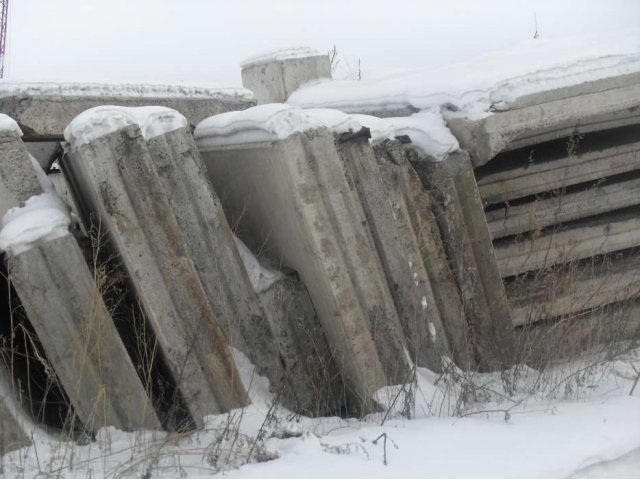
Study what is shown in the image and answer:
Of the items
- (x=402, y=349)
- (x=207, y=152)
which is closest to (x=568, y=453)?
(x=402, y=349)

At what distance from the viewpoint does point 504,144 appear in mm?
3834

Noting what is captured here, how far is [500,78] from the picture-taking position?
4.02m

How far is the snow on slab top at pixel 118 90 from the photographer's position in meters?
3.60

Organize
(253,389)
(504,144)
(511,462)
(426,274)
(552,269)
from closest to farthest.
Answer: (511,462), (253,389), (426,274), (504,144), (552,269)

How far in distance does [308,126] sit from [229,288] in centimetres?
83

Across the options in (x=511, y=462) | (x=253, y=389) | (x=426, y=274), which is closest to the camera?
(x=511, y=462)

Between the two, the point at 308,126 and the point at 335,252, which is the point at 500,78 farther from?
the point at 335,252

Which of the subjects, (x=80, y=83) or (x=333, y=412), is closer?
(x=333, y=412)

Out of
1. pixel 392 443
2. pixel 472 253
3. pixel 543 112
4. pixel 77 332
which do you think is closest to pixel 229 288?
pixel 77 332

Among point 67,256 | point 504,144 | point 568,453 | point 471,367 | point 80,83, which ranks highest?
point 80,83

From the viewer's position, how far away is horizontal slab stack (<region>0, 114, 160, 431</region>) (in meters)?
2.57

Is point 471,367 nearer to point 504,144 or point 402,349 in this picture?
point 402,349

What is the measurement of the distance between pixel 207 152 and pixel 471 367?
73.5 inches

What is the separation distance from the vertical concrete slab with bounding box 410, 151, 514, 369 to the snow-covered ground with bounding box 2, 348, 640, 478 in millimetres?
589
